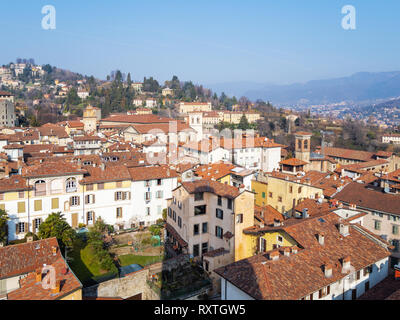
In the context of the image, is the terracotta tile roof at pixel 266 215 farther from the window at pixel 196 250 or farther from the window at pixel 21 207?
the window at pixel 21 207

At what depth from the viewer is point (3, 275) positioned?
15.4 m

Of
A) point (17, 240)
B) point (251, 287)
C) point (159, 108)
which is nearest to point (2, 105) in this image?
point (159, 108)

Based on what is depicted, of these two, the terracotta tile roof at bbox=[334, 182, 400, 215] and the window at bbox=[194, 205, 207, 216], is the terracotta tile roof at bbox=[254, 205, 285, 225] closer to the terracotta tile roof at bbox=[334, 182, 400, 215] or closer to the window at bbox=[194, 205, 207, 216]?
the window at bbox=[194, 205, 207, 216]

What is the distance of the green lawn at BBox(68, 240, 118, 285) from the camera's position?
18927 millimetres

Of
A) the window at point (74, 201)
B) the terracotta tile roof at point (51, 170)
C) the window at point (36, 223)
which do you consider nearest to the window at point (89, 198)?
the window at point (74, 201)

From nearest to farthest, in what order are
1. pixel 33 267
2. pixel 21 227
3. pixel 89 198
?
pixel 33 267
pixel 21 227
pixel 89 198

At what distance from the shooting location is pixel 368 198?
23.9m

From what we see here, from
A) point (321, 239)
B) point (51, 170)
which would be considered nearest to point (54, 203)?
point (51, 170)

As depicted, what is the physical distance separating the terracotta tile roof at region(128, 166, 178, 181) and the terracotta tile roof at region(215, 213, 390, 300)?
12.7 meters

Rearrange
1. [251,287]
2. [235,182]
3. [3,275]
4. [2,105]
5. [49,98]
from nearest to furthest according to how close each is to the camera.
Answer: [251,287], [3,275], [235,182], [2,105], [49,98]

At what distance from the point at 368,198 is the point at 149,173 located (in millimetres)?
16082

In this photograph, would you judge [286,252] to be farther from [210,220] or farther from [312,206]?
[312,206]
